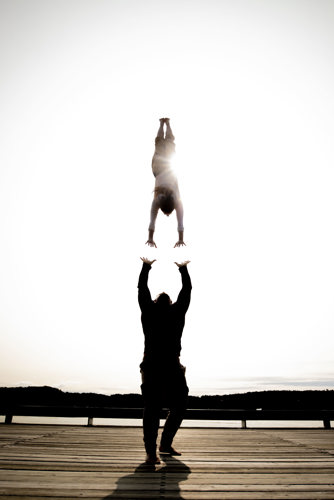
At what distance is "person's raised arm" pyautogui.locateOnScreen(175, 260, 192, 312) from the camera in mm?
4828

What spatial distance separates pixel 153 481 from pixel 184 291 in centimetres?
218

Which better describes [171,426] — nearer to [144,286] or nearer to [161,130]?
[144,286]

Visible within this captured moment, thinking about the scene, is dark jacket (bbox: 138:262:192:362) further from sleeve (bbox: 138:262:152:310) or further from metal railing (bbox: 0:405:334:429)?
metal railing (bbox: 0:405:334:429)

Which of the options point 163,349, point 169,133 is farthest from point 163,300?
point 169,133

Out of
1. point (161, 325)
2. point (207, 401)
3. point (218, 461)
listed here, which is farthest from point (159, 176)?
point (207, 401)

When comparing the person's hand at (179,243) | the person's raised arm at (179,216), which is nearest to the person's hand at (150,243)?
the person's hand at (179,243)

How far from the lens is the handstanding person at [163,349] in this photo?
4.54 meters

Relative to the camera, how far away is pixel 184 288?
4.87 m

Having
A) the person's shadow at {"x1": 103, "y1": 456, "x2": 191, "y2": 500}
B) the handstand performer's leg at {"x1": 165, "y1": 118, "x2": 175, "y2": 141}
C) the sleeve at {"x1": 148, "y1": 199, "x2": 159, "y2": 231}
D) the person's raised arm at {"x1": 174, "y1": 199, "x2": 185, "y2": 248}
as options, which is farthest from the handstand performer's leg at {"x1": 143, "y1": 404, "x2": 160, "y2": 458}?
the handstand performer's leg at {"x1": 165, "y1": 118, "x2": 175, "y2": 141}

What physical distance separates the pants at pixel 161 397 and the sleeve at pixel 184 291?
771 mm

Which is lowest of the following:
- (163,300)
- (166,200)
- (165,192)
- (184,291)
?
(163,300)

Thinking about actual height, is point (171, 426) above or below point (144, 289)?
below

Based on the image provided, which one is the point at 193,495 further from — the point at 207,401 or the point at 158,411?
the point at 207,401

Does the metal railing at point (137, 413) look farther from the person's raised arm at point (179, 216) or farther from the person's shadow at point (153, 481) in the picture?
the person's shadow at point (153, 481)
